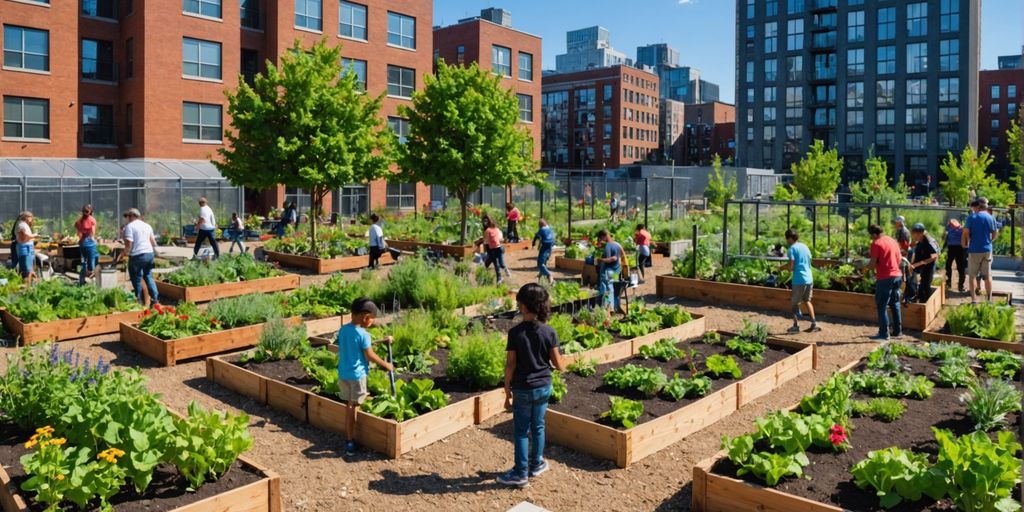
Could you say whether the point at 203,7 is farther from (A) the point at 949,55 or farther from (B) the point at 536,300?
(A) the point at 949,55

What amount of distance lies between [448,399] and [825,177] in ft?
141

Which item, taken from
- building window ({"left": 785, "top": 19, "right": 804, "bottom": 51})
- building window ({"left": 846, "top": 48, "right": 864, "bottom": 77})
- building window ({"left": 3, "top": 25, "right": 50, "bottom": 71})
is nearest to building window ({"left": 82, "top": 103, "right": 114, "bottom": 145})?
building window ({"left": 3, "top": 25, "right": 50, "bottom": 71})

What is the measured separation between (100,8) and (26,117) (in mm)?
6887

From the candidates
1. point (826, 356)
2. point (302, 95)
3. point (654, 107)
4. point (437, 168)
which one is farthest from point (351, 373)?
point (654, 107)

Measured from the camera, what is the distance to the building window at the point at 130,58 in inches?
1555

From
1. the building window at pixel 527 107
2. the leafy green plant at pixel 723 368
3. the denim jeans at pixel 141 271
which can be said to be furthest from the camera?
the building window at pixel 527 107

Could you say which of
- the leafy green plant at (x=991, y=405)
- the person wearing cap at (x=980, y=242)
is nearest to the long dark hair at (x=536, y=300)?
the leafy green plant at (x=991, y=405)

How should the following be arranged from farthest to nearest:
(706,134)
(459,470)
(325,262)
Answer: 1. (706,134)
2. (325,262)
3. (459,470)

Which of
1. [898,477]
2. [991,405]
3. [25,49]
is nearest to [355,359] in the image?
[898,477]

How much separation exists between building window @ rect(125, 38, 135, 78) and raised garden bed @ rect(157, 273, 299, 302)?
85.9ft

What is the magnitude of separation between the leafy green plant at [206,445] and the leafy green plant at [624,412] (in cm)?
354

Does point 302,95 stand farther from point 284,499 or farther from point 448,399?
point 284,499

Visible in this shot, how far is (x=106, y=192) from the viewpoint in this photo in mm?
33375

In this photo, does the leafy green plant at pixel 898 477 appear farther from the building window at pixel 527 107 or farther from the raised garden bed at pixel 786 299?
the building window at pixel 527 107
